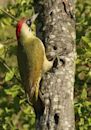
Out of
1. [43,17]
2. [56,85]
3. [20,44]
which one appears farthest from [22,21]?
[56,85]

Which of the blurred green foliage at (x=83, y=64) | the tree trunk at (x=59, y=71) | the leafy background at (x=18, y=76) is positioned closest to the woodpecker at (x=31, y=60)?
the tree trunk at (x=59, y=71)

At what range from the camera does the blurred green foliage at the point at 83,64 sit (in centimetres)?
480

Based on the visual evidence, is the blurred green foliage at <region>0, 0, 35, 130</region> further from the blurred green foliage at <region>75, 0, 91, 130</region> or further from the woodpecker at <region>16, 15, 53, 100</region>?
the blurred green foliage at <region>75, 0, 91, 130</region>

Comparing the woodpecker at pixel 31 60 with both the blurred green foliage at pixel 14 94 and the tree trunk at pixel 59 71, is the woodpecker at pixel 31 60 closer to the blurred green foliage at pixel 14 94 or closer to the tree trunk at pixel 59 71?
the tree trunk at pixel 59 71

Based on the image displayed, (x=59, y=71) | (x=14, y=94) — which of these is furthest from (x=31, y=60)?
(x=14, y=94)

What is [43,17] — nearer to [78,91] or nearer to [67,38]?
[67,38]

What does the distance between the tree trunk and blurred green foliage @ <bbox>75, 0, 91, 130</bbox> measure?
0.73 metres

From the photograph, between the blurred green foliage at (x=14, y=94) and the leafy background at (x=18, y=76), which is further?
the blurred green foliage at (x=14, y=94)

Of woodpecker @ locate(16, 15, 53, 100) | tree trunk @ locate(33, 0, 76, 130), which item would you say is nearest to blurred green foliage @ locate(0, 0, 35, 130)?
woodpecker @ locate(16, 15, 53, 100)

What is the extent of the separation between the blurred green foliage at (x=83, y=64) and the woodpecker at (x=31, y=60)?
0.49 metres

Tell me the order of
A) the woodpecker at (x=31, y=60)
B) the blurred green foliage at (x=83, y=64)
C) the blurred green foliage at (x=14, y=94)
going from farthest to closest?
the blurred green foliage at (x=14, y=94) < the blurred green foliage at (x=83, y=64) < the woodpecker at (x=31, y=60)

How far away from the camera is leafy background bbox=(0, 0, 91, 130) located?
4.84 metres

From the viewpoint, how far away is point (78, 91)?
5.44 metres

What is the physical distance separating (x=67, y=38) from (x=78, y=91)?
1.56 m
